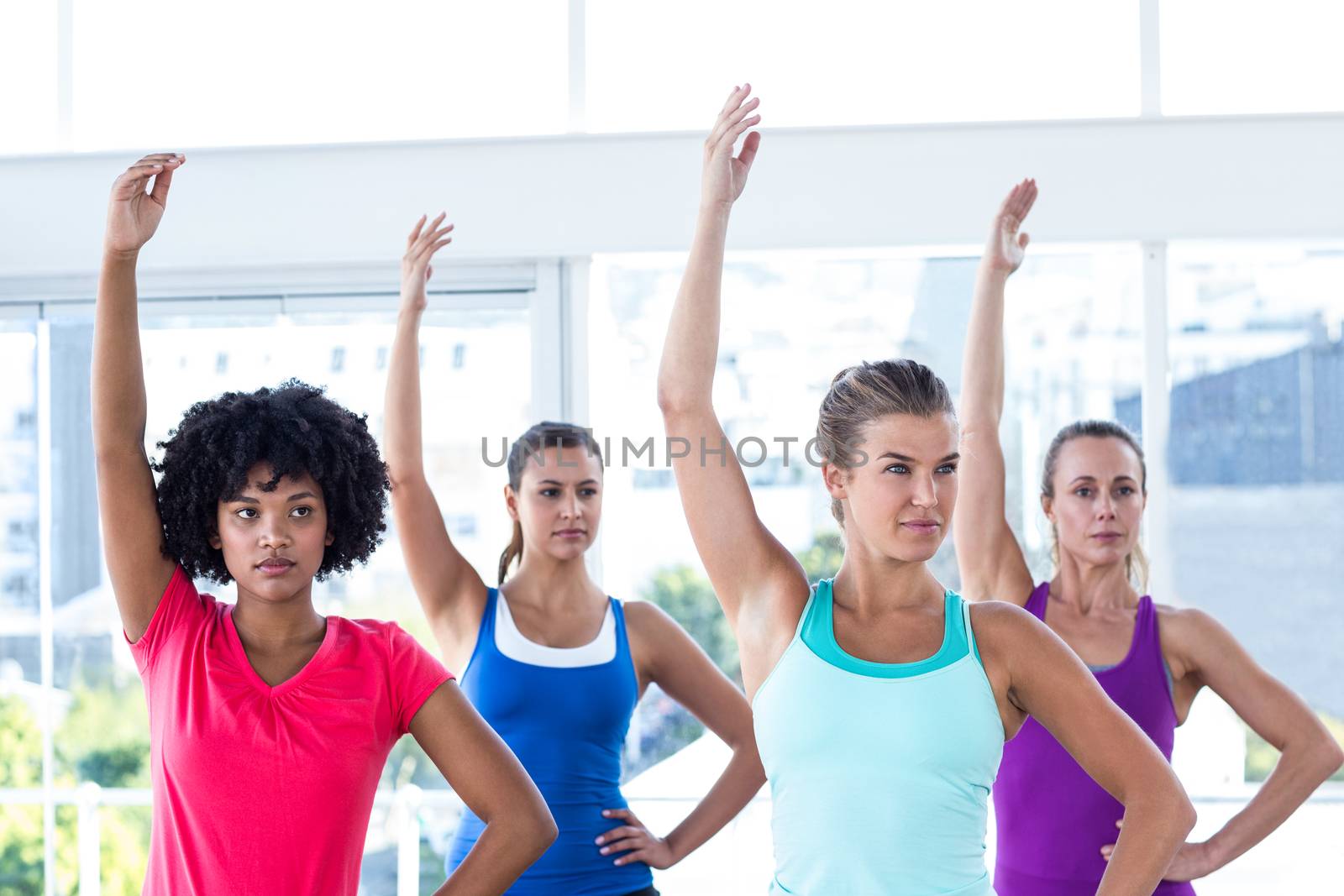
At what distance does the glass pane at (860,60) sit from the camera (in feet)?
11.0

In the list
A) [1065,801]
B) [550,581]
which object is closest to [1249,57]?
[1065,801]

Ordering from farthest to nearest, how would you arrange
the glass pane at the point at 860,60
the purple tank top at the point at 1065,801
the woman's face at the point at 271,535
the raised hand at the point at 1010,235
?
the glass pane at the point at 860,60 < the raised hand at the point at 1010,235 < the purple tank top at the point at 1065,801 < the woman's face at the point at 271,535

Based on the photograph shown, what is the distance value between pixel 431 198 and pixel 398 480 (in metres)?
1.18

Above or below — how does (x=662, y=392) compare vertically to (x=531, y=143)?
below

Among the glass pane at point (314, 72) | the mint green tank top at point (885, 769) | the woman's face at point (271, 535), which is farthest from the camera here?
the glass pane at point (314, 72)

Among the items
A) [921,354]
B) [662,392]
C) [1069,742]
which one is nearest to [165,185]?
[662,392]

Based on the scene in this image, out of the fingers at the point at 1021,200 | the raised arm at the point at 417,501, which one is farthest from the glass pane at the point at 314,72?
the fingers at the point at 1021,200

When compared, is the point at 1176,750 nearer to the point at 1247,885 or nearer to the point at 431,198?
the point at 1247,885

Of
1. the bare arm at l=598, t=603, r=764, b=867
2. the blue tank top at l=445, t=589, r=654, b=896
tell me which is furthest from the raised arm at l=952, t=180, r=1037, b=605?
the blue tank top at l=445, t=589, r=654, b=896

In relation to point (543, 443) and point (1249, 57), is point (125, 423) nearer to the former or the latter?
point (543, 443)

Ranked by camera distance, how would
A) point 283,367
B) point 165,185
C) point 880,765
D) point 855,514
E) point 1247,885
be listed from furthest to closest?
point 283,367, point 1247,885, point 165,185, point 855,514, point 880,765

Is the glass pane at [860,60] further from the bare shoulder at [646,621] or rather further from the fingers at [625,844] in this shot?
the fingers at [625,844]

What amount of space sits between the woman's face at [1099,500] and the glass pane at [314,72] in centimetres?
186

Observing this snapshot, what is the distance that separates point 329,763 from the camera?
4.86ft
